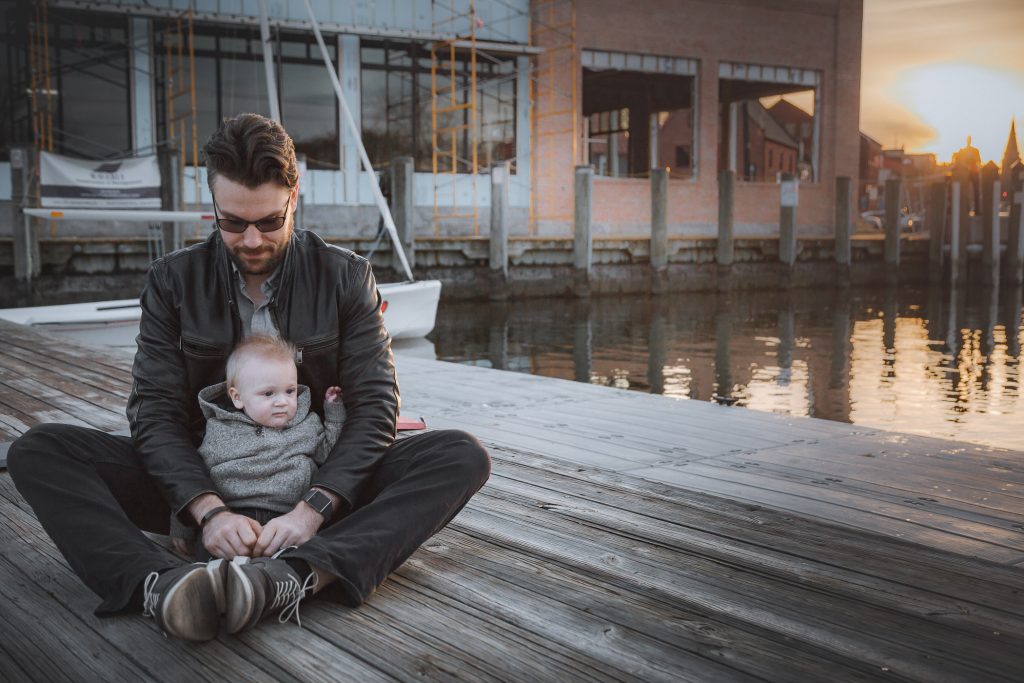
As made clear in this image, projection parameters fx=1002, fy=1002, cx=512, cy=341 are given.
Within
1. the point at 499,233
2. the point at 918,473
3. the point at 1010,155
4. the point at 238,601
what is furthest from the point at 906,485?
the point at 1010,155

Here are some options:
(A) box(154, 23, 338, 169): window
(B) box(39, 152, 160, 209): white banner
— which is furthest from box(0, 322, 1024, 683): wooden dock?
(A) box(154, 23, 338, 169): window

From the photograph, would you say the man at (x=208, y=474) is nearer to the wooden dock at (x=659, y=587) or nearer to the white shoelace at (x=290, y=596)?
the white shoelace at (x=290, y=596)

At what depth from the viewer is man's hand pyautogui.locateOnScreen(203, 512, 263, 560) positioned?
7.42 feet

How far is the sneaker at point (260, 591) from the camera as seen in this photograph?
2025 mm

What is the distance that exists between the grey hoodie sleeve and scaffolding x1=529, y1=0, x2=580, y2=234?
1969cm

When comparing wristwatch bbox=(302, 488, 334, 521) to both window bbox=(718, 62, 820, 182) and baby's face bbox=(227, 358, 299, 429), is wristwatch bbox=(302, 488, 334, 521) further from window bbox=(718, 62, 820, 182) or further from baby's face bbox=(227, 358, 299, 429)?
window bbox=(718, 62, 820, 182)

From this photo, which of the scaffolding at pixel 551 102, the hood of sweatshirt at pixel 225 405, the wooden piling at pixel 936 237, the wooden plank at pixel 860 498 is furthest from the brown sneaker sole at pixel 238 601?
the wooden piling at pixel 936 237

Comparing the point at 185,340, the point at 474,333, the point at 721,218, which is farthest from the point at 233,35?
the point at 185,340

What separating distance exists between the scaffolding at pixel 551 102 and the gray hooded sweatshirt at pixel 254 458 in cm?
1979

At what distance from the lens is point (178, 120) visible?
18484 millimetres

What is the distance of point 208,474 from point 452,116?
1940 centimetres

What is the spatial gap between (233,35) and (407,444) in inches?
708

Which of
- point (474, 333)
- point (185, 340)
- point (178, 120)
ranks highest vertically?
point (178, 120)

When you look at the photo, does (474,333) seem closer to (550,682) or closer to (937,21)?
(550,682)
